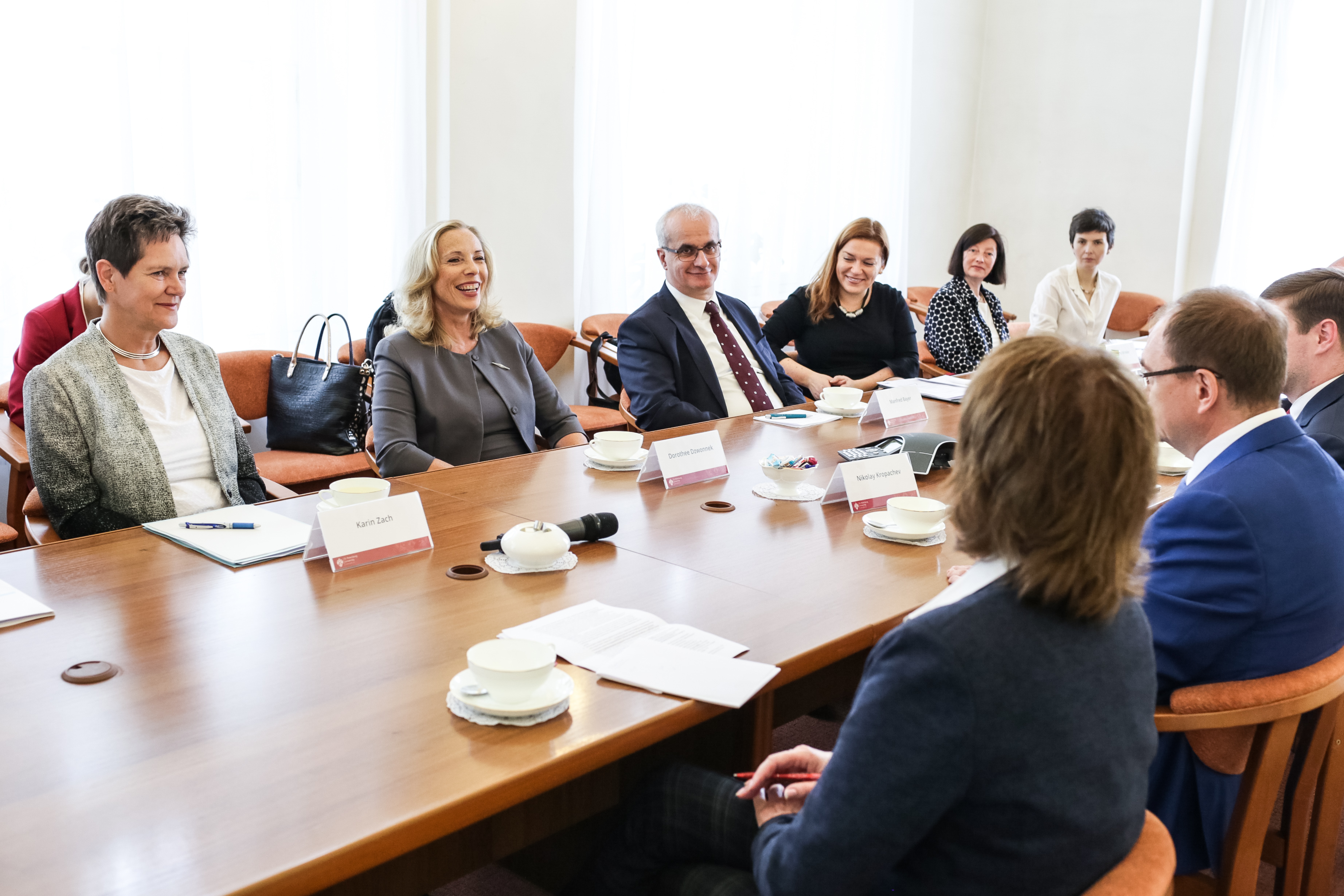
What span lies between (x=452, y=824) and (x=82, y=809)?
36cm

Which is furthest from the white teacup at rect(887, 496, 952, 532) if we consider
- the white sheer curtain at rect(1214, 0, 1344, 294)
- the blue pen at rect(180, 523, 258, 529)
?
the white sheer curtain at rect(1214, 0, 1344, 294)

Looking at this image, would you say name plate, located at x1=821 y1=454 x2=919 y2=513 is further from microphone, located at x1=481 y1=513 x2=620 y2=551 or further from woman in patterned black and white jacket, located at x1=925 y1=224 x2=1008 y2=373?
woman in patterned black and white jacket, located at x1=925 y1=224 x2=1008 y2=373

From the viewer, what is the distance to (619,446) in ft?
8.46

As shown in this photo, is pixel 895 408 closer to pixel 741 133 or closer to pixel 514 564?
pixel 514 564

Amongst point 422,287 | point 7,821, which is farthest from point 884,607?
point 422,287

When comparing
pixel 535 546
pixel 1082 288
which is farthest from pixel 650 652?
pixel 1082 288

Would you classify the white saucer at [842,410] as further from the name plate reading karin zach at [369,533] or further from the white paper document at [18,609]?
the white paper document at [18,609]

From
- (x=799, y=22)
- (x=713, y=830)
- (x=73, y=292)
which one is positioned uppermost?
(x=799, y=22)

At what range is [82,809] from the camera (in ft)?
3.45

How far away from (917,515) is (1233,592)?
2.03 feet

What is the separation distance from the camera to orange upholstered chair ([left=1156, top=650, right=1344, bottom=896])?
1.42 m

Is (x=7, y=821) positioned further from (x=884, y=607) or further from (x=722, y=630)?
(x=884, y=607)

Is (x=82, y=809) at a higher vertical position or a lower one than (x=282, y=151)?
lower

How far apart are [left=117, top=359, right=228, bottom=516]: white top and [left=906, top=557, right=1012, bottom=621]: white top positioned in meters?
1.82
